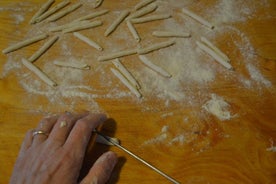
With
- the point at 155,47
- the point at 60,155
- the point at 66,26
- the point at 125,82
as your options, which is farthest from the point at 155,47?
the point at 60,155

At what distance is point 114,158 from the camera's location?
132 centimetres

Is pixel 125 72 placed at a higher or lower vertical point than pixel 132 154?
higher

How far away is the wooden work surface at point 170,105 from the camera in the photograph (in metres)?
1.36

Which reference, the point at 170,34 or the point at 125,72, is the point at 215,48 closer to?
the point at 170,34

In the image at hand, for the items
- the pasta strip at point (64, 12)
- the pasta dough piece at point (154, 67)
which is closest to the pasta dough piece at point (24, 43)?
the pasta strip at point (64, 12)

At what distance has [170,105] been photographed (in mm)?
1517

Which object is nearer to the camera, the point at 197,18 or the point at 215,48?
the point at 215,48

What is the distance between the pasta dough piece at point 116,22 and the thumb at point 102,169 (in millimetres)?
733

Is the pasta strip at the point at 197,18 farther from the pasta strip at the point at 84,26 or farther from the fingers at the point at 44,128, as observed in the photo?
the fingers at the point at 44,128

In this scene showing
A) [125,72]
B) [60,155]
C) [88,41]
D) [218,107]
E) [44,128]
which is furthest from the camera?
[88,41]

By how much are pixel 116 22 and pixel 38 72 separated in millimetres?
509

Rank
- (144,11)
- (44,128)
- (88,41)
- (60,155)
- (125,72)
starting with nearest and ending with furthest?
1. (60,155)
2. (44,128)
3. (125,72)
4. (88,41)
5. (144,11)

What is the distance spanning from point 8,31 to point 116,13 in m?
0.62

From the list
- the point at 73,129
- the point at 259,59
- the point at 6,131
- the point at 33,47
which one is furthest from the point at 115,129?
the point at 259,59
